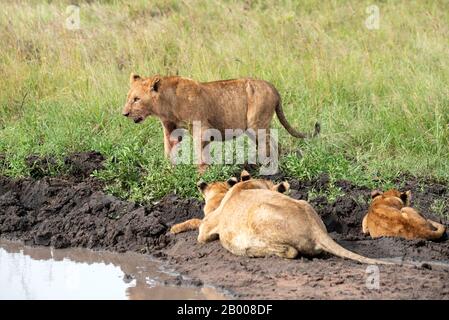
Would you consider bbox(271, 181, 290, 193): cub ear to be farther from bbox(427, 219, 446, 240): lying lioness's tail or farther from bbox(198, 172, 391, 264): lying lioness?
bbox(427, 219, 446, 240): lying lioness's tail

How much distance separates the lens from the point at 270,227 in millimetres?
7461

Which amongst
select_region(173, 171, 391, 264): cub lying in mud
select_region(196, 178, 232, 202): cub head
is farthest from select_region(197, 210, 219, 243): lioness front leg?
select_region(196, 178, 232, 202): cub head

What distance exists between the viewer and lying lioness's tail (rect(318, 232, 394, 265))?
7242mm

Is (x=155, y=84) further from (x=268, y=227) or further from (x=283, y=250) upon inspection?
(x=283, y=250)

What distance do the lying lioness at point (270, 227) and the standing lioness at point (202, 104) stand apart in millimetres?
2208

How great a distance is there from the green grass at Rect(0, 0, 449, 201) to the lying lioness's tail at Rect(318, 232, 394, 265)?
6.92ft

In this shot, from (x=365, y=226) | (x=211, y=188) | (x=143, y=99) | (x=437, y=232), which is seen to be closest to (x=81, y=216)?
(x=211, y=188)

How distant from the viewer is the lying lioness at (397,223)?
→ 7.98 m

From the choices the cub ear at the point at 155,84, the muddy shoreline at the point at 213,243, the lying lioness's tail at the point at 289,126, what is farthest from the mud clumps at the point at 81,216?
the lying lioness's tail at the point at 289,126

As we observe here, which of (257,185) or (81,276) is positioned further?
(257,185)

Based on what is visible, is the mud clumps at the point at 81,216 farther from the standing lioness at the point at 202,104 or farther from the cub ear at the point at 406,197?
the cub ear at the point at 406,197

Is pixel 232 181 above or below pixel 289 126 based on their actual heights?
above

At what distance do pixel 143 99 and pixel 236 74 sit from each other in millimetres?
2654

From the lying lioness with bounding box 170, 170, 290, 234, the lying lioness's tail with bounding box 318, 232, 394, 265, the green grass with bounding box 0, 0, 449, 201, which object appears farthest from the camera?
the green grass with bounding box 0, 0, 449, 201
